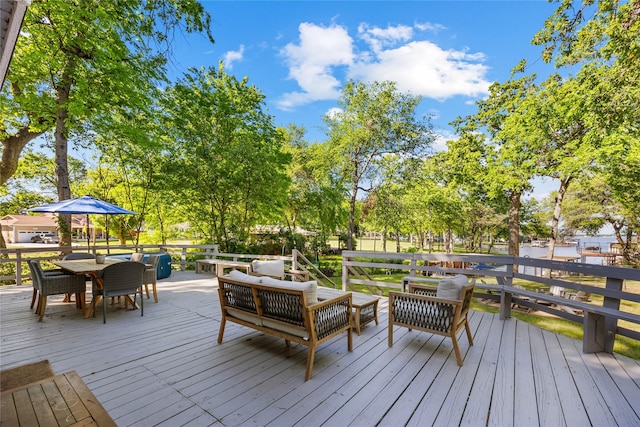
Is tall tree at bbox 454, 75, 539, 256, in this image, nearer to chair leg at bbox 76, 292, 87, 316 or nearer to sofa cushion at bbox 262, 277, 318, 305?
sofa cushion at bbox 262, 277, 318, 305

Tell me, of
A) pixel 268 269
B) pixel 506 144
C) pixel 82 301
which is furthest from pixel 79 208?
pixel 506 144

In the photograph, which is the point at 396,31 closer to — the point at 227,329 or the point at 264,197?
the point at 264,197

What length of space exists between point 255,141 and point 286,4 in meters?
5.24

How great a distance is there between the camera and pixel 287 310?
276 centimetres

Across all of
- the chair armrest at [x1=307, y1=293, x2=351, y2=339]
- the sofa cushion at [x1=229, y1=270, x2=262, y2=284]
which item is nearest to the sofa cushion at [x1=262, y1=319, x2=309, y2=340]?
Answer: the chair armrest at [x1=307, y1=293, x2=351, y2=339]

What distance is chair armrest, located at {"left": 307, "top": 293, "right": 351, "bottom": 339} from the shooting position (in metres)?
2.67

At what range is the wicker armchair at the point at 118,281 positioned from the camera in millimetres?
3918

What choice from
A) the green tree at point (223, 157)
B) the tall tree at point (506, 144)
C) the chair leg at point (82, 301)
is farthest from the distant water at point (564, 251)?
the chair leg at point (82, 301)

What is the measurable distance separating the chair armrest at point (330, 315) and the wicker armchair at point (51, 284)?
157 inches

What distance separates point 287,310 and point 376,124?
12660 millimetres

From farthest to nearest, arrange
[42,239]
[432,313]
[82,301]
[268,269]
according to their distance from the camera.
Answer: [42,239], [268,269], [82,301], [432,313]

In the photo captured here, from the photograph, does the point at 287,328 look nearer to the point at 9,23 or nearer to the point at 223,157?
the point at 9,23

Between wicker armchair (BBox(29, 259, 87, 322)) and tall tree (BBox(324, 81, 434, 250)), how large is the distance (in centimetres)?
1185

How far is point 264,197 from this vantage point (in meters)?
10.8
